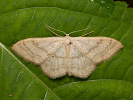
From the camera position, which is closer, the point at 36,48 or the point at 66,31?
the point at 66,31

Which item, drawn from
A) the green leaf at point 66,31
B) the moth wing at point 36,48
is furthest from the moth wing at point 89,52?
the moth wing at point 36,48

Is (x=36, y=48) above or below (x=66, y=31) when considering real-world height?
below

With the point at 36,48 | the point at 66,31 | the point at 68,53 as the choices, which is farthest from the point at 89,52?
the point at 36,48

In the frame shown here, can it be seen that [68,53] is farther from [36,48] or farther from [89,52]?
[36,48]

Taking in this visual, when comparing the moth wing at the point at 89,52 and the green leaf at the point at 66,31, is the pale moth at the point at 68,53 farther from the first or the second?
the green leaf at the point at 66,31

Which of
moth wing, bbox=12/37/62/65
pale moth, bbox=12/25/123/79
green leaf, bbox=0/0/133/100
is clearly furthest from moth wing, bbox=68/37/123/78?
moth wing, bbox=12/37/62/65

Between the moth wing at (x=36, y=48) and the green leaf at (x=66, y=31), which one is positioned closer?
the green leaf at (x=66, y=31)
